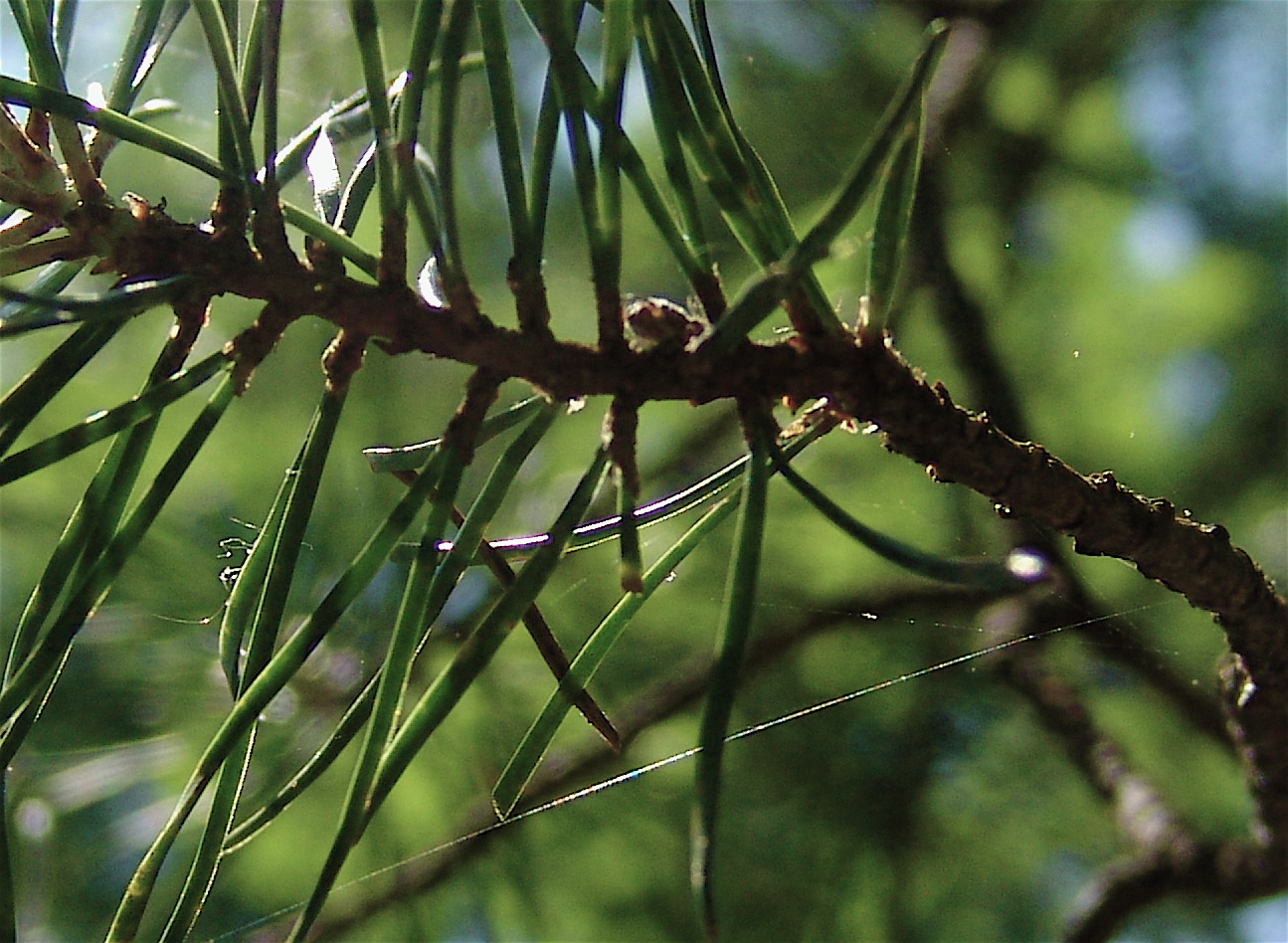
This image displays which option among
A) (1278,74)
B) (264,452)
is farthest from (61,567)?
(1278,74)

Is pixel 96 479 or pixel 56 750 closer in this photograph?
pixel 96 479

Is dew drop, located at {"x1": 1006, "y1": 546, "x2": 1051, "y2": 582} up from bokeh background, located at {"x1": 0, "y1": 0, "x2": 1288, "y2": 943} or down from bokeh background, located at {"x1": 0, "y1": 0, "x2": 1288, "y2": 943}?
down

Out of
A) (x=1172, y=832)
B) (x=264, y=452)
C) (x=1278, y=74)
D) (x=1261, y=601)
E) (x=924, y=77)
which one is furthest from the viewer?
(x=1278, y=74)

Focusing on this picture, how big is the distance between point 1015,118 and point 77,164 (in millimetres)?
644

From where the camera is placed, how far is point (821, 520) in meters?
0.65

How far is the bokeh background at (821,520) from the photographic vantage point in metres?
0.59

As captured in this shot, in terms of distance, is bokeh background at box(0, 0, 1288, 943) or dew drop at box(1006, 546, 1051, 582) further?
bokeh background at box(0, 0, 1288, 943)

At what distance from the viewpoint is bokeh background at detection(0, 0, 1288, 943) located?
59cm

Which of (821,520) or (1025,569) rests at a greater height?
(821,520)

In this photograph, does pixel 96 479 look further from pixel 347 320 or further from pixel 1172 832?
pixel 1172 832

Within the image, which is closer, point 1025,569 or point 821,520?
point 1025,569

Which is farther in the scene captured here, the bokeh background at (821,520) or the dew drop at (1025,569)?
the bokeh background at (821,520)

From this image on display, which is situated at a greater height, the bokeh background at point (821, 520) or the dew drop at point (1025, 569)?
the bokeh background at point (821, 520)

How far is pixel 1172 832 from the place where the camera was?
50 centimetres
